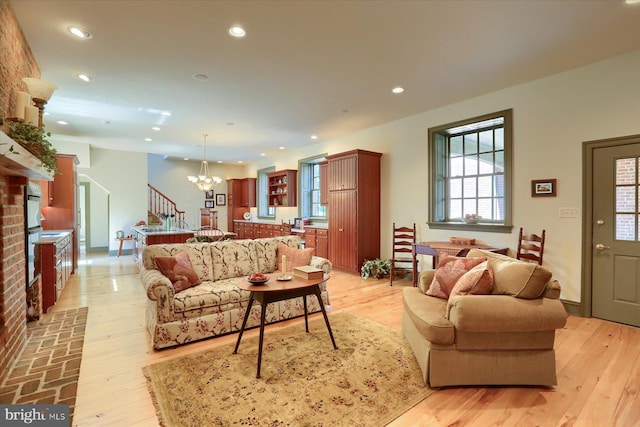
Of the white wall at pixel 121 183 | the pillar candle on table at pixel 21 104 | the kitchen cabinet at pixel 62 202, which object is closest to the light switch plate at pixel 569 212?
the pillar candle on table at pixel 21 104

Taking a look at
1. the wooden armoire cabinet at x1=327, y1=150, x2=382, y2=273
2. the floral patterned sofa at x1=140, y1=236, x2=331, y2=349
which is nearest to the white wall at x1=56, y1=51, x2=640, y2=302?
the wooden armoire cabinet at x1=327, y1=150, x2=382, y2=273

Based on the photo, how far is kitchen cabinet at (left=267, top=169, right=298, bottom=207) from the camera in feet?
27.6

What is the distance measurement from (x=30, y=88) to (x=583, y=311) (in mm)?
6269

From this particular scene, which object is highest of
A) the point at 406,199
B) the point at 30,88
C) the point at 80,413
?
the point at 30,88

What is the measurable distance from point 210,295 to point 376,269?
331cm

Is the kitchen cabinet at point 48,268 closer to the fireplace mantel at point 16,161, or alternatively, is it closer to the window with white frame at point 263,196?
the fireplace mantel at point 16,161

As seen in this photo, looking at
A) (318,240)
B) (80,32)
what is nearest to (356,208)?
(318,240)

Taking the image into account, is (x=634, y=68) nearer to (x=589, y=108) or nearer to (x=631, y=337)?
(x=589, y=108)

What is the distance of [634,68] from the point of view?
3211 mm

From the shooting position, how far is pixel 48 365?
2461 mm

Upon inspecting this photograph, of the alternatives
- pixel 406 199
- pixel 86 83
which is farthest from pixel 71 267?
pixel 406 199

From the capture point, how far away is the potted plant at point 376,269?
5.51m

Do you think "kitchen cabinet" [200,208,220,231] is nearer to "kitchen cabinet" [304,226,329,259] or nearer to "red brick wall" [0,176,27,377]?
"kitchen cabinet" [304,226,329,259]

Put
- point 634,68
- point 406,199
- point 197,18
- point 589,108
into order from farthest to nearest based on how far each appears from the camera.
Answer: point 406,199 < point 589,108 < point 634,68 < point 197,18
